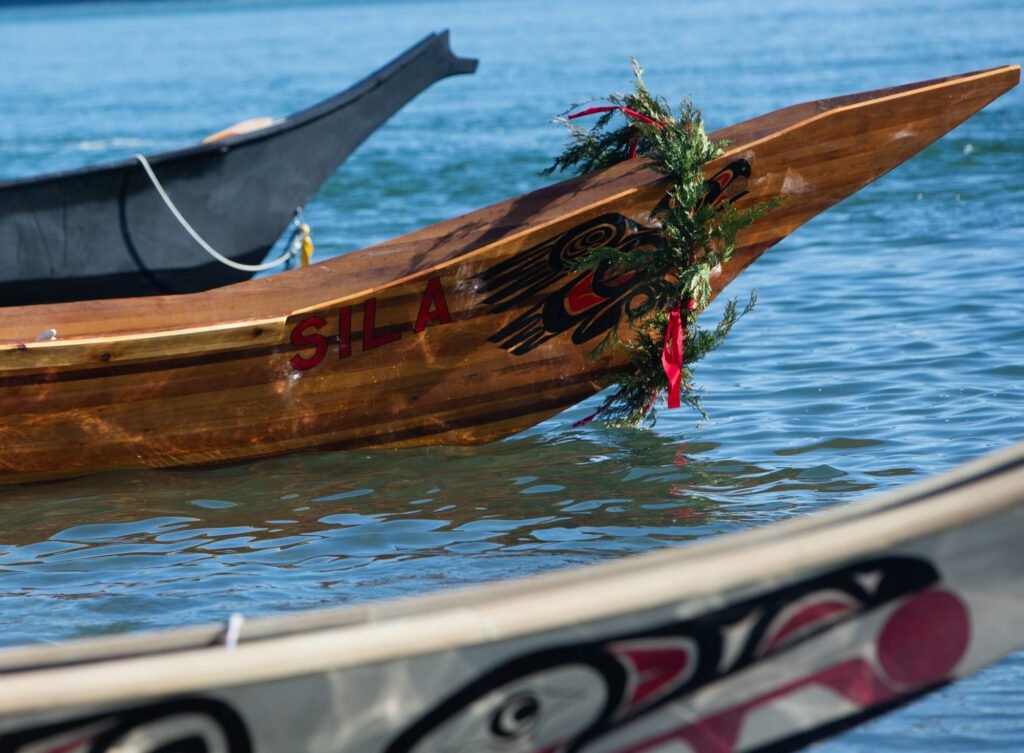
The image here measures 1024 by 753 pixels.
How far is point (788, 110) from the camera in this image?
20.4 ft

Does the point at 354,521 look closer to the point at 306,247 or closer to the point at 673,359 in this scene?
the point at 673,359

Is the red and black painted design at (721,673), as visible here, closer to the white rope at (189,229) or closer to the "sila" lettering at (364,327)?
the "sila" lettering at (364,327)

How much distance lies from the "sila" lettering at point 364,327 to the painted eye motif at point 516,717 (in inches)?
139

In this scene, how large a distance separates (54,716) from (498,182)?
15003 millimetres

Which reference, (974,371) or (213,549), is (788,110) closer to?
(974,371)

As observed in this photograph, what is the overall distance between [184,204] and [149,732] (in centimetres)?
780

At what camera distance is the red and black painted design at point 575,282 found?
5.98 m

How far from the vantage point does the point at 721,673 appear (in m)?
2.73

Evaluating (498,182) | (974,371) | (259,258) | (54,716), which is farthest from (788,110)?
(498,182)

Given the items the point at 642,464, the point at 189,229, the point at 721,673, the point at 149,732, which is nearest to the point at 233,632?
the point at 149,732

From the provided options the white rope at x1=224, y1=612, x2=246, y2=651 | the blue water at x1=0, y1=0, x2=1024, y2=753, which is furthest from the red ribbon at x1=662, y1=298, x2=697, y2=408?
the white rope at x1=224, y1=612, x2=246, y2=651

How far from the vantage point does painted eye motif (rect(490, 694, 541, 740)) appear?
2.67 m

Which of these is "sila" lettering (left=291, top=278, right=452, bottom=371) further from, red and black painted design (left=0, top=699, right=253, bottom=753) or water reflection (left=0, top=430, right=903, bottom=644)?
red and black painted design (left=0, top=699, right=253, bottom=753)

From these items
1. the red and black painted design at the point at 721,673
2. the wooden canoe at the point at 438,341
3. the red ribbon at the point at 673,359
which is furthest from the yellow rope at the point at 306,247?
the red and black painted design at the point at 721,673
